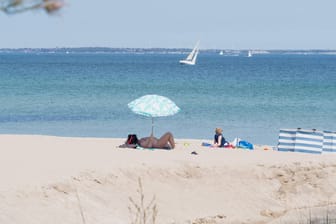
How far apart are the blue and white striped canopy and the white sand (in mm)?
1250

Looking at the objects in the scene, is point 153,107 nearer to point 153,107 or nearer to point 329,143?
point 153,107

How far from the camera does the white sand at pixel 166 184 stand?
11.6 meters

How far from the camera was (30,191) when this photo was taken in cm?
1151

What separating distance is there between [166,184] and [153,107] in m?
3.40

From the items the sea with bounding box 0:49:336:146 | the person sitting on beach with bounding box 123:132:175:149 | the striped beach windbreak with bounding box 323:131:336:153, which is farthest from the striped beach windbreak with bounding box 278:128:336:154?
the sea with bounding box 0:49:336:146

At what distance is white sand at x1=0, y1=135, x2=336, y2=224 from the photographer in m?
11.6

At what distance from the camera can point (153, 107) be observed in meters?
16.4

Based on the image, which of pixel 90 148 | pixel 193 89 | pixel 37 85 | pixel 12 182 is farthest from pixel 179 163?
pixel 37 85

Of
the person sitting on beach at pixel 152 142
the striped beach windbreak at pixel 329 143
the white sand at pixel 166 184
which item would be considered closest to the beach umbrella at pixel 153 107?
the person sitting on beach at pixel 152 142

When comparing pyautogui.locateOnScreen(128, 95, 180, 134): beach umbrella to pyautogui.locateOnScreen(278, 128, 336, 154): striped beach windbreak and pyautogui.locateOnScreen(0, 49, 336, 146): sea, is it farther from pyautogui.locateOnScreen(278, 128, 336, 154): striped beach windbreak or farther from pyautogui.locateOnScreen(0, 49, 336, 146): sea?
pyautogui.locateOnScreen(0, 49, 336, 146): sea

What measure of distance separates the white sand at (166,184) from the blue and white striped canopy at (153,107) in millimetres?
1250

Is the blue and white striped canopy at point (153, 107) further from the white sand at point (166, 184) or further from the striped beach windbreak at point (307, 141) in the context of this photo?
the striped beach windbreak at point (307, 141)

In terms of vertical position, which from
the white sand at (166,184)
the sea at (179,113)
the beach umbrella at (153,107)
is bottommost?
the sea at (179,113)

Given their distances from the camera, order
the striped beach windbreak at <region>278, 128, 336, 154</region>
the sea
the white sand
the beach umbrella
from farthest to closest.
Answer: the sea < the beach umbrella < the striped beach windbreak at <region>278, 128, 336, 154</region> < the white sand
